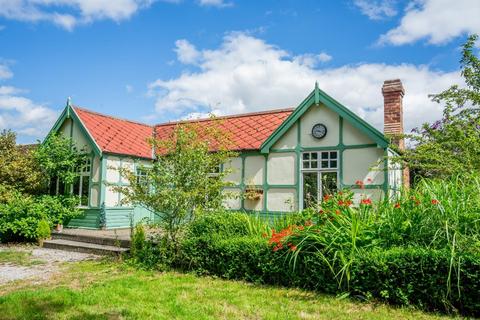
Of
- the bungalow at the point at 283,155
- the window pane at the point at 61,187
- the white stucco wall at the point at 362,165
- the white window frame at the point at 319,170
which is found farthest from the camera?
the window pane at the point at 61,187

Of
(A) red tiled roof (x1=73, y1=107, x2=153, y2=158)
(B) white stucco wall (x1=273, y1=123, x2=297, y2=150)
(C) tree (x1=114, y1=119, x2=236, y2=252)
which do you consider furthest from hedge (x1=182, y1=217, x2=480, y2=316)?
(A) red tiled roof (x1=73, y1=107, x2=153, y2=158)

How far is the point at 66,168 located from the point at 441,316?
44.1 feet

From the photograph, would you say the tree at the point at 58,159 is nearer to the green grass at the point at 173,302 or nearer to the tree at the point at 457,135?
the green grass at the point at 173,302

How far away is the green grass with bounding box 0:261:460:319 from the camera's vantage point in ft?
15.5

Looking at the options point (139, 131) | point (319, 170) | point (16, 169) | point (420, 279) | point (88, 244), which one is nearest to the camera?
point (420, 279)

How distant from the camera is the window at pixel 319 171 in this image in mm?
11680

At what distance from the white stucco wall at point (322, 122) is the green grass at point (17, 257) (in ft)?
27.8

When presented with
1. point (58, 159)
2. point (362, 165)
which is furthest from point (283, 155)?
point (58, 159)

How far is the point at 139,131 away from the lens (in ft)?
55.1

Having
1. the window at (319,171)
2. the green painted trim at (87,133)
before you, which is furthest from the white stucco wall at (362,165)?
the green painted trim at (87,133)

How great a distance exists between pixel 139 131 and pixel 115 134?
174 centimetres

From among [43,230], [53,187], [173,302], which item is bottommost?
[173,302]

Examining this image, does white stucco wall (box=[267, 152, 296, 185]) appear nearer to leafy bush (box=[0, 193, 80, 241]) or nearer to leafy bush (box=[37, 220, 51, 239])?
leafy bush (box=[37, 220, 51, 239])

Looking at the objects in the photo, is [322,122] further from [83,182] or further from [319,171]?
[83,182]
